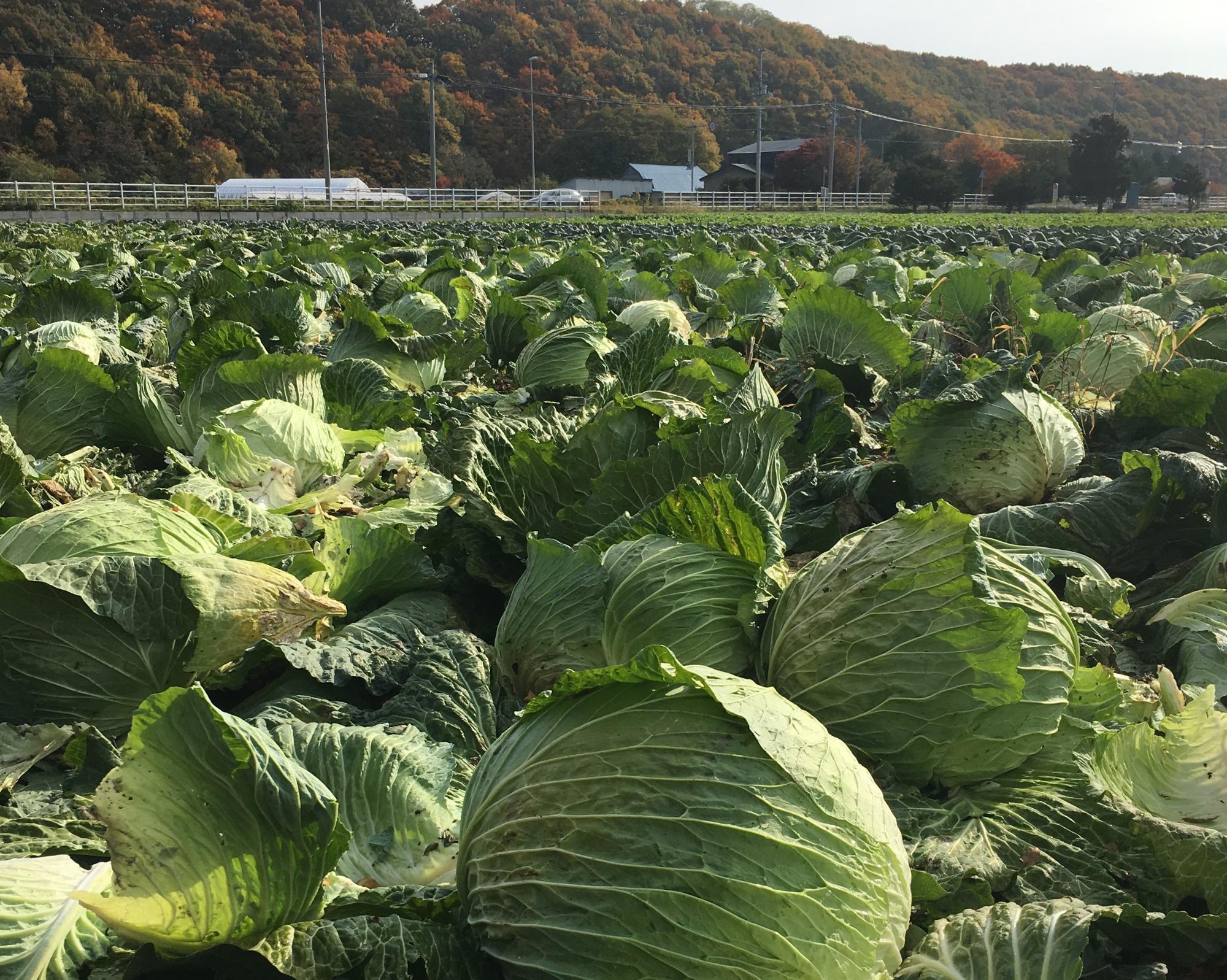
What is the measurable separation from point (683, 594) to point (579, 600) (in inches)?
10.1

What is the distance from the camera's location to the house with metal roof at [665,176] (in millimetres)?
98250

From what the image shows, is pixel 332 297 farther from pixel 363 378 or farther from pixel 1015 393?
pixel 1015 393

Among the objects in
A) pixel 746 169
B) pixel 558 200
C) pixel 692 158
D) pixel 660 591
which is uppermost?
pixel 692 158

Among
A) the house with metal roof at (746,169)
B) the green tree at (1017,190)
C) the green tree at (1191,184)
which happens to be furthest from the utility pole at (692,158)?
the green tree at (1191,184)

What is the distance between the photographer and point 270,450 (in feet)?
12.9

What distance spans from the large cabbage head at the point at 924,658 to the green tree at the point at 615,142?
10388 cm

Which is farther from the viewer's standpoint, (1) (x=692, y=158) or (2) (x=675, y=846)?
(1) (x=692, y=158)

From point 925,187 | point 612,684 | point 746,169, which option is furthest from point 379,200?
point 746,169

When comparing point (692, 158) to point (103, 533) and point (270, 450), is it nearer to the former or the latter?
point (270, 450)

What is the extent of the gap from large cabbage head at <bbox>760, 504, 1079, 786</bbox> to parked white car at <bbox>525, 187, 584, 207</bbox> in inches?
2077

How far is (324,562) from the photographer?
2.76 m

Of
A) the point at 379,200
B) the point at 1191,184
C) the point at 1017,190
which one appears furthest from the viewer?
the point at 1191,184

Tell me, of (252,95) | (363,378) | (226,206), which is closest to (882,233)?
(363,378)

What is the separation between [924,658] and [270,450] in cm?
282
